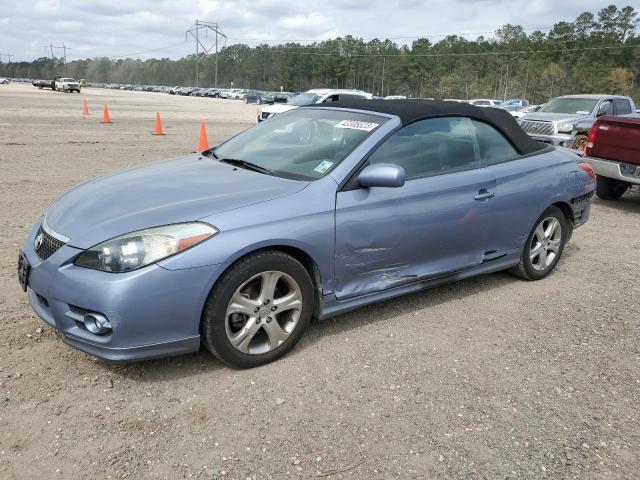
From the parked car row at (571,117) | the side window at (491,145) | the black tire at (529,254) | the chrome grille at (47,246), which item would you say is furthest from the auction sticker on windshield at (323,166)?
the parked car row at (571,117)

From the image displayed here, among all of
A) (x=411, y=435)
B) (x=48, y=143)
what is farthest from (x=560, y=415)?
(x=48, y=143)

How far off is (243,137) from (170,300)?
215 centimetres

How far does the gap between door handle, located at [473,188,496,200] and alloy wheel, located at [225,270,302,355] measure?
1732 mm

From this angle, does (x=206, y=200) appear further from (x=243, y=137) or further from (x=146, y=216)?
(x=243, y=137)

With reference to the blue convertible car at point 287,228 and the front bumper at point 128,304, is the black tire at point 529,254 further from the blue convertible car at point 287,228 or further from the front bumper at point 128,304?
the front bumper at point 128,304

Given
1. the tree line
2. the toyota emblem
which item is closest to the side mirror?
the toyota emblem

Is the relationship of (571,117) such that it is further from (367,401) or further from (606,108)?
(367,401)

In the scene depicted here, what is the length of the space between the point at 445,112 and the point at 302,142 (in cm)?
117

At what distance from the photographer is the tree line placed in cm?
7631

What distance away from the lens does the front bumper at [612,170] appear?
25.5 feet

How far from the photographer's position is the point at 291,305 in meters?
3.28

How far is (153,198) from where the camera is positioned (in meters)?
3.25

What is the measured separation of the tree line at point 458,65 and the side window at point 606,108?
196 ft

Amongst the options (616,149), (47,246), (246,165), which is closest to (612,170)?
(616,149)
